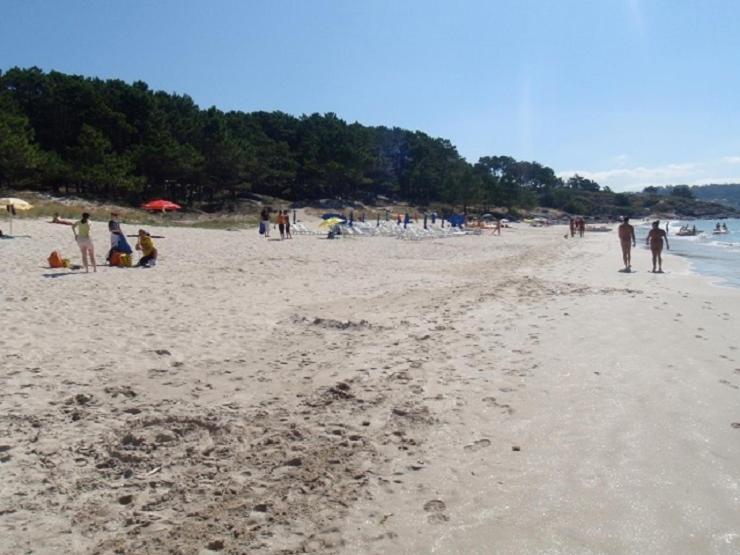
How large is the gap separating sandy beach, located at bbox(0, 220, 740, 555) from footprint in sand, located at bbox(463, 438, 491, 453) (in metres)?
0.02

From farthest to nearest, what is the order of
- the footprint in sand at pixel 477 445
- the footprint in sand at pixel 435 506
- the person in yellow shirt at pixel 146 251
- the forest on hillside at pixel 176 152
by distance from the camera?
the forest on hillside at pixel 176 152 < the person in yellow shirt at pixel 146 251 < the footprint in sand at pixel 477 445 < the footprint in sand at pixel 435 506

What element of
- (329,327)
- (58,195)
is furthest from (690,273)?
(58,195)

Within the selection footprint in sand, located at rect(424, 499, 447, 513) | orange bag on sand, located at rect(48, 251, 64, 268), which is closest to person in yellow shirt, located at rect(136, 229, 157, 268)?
orange bag on sand, located at rect(48, 251, 64, 268)

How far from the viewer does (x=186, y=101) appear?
62.4 meters

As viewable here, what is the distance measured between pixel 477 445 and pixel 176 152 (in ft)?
161

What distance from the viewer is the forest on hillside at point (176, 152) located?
43406 mm

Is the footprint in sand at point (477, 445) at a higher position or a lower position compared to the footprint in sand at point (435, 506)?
higher

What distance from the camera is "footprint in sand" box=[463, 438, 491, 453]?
4.47 metres

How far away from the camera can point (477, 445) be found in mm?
4547

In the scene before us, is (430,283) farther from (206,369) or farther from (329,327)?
(206,369)

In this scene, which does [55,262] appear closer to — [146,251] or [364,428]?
[146,251]

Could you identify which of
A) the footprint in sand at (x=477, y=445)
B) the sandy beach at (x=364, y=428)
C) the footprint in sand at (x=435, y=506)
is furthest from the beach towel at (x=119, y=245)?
the footprint in sand at (x=435, y=506)

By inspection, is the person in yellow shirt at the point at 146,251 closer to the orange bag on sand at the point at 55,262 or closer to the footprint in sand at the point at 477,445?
the orange bag on sand at the point at 55,262

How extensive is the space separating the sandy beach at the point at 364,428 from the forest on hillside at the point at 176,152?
37854 millimetres
